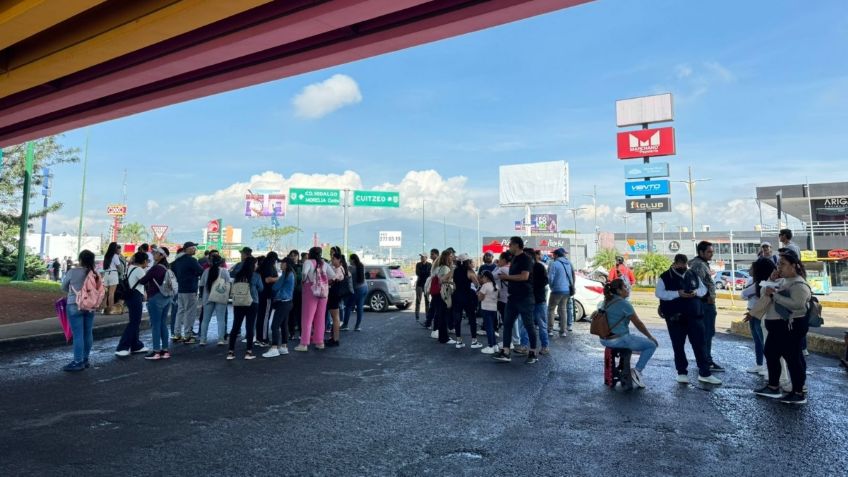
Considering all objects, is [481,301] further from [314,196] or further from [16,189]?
[314,196]

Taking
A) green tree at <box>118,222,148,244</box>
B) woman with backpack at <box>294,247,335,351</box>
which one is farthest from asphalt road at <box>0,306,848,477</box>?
green tree at <box>118,222,148,244</box>

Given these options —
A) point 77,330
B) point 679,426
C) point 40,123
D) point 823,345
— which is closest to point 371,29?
point 77,330

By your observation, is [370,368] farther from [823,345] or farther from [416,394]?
[823,345]

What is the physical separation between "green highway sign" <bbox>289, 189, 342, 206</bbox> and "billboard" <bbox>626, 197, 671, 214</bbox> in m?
27.3

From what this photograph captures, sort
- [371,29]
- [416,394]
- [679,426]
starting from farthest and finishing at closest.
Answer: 1. [371,29]
2. [416,394]
3. [679,426]

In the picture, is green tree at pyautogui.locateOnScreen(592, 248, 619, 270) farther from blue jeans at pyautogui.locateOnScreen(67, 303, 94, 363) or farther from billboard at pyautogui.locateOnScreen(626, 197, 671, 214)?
blue jeans at pyautogui.locateOnScreen(67, 303, 94, 363)

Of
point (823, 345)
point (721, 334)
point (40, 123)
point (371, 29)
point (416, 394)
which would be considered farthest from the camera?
point (40, 123)

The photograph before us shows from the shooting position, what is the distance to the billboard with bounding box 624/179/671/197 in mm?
43281

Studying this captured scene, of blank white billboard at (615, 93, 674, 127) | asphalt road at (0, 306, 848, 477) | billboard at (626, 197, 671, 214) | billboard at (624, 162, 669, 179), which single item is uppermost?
blank white billboard at (615, 93, 674, 127)

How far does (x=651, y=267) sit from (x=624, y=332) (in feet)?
107

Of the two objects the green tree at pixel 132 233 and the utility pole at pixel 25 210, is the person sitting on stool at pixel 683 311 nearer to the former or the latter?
the utility pole at pixel 25 210

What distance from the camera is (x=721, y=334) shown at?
11250mm

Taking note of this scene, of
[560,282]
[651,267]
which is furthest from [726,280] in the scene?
[560,282]

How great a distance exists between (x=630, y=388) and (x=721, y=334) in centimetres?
714
